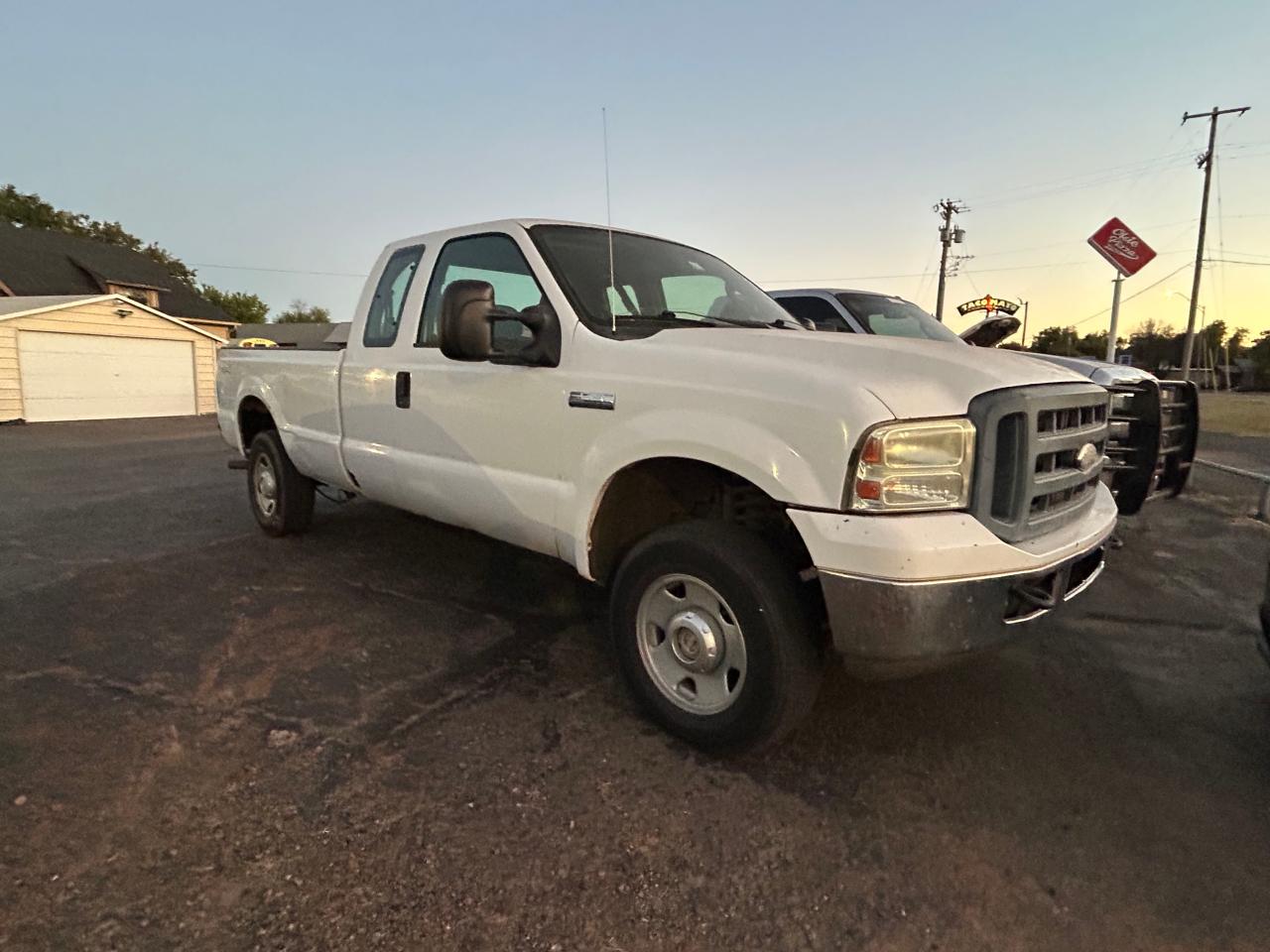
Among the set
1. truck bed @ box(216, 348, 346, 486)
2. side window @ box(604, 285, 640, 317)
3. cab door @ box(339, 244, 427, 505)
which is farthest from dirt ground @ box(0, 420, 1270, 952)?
side window @ box(604, 285, 640, 317)

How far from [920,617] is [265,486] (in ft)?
17.0

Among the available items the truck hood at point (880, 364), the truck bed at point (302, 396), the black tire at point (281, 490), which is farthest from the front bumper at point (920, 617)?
the black tire at point (281, 490)

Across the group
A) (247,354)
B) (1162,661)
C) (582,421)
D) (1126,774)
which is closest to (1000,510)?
(1126,774)

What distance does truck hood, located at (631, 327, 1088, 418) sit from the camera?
2332 millimetres

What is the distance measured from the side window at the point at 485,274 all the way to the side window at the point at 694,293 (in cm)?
66

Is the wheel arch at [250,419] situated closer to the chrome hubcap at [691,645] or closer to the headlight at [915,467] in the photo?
the chrome hubcap at [691,645]

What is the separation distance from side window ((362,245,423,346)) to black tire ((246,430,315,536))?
1.54m

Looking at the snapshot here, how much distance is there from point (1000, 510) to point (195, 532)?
238 inches

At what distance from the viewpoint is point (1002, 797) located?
2568 mm

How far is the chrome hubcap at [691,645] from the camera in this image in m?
2.69

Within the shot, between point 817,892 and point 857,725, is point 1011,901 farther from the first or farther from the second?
point 857,725

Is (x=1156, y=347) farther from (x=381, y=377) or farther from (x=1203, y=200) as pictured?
(x=381, y=377)

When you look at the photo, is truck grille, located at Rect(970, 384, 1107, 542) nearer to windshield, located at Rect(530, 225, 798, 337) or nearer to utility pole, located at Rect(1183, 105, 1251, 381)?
windshield, located at Rect(530, 225, 798, 337)

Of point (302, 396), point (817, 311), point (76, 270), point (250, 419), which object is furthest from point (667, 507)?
point (76, 270)
